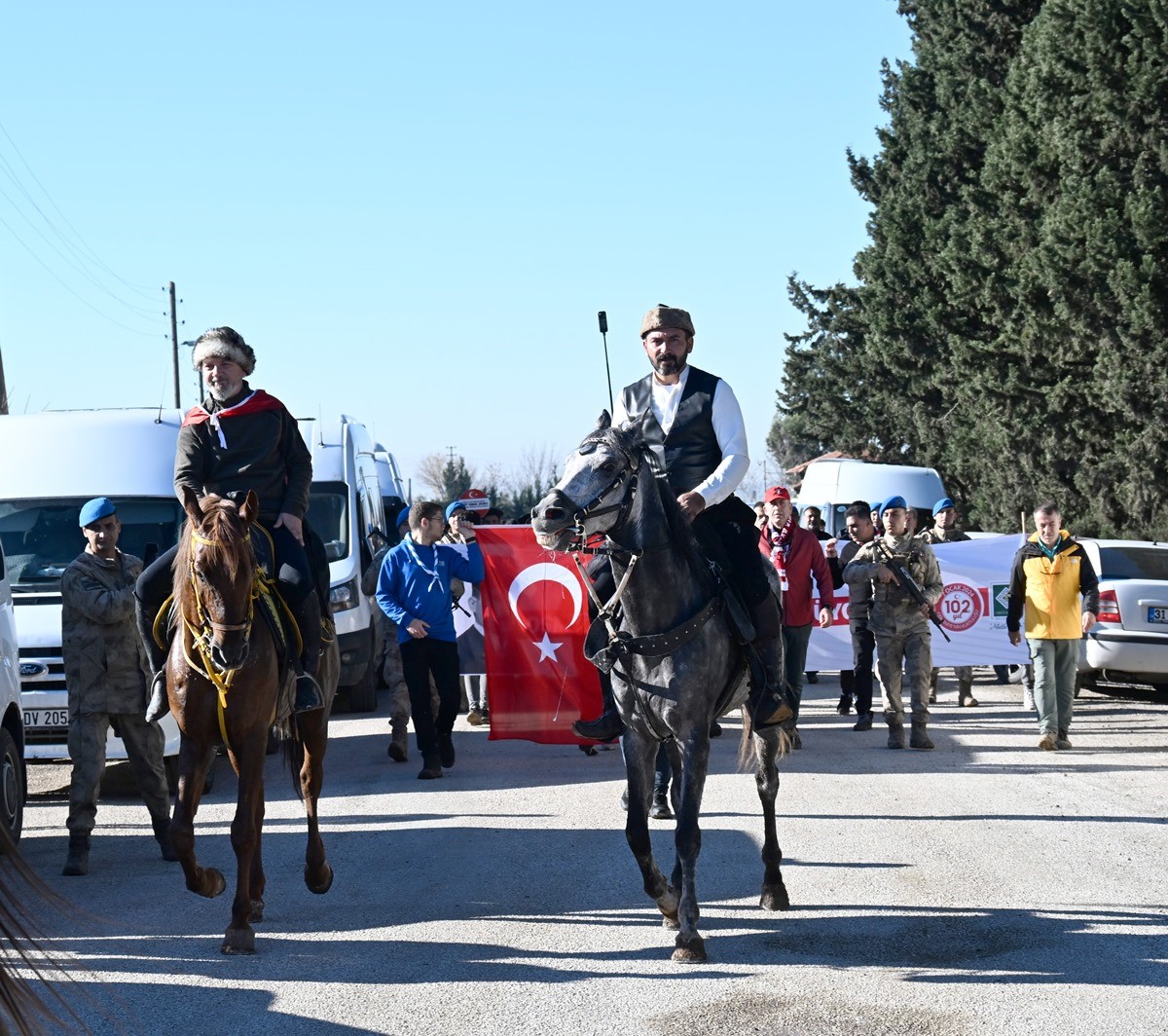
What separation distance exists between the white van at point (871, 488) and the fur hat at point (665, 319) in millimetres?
22529

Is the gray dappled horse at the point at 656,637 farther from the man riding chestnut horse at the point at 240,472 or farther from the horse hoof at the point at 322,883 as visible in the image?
the horse hoof at the point at 322,883

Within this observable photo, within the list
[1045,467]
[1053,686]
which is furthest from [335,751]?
[1045,467]

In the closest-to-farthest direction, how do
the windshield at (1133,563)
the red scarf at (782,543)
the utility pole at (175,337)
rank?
the red scarf at (782,543) → the windshield at (1133,563) → the utility pole at (175,337)

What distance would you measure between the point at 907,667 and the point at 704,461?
7522mm

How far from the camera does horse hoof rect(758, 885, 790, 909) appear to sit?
7.97 metres

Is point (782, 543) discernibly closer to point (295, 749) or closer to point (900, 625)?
point (900, 625)

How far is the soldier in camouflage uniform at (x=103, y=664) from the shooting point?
9992 millimetres

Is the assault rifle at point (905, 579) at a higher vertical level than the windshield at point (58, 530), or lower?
lower

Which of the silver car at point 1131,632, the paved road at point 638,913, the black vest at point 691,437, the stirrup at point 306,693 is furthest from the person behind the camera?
the silver car at point 1131,632

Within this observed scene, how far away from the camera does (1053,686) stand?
47.2 ft

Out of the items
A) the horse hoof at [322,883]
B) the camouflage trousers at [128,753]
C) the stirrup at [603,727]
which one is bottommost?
the horse hoof at [322,883]

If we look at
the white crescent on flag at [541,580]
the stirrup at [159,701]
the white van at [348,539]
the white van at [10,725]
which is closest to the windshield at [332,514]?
the white van at [348,539]

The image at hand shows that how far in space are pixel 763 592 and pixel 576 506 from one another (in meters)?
1.54

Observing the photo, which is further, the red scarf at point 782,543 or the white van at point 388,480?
the white van at point 388,480
